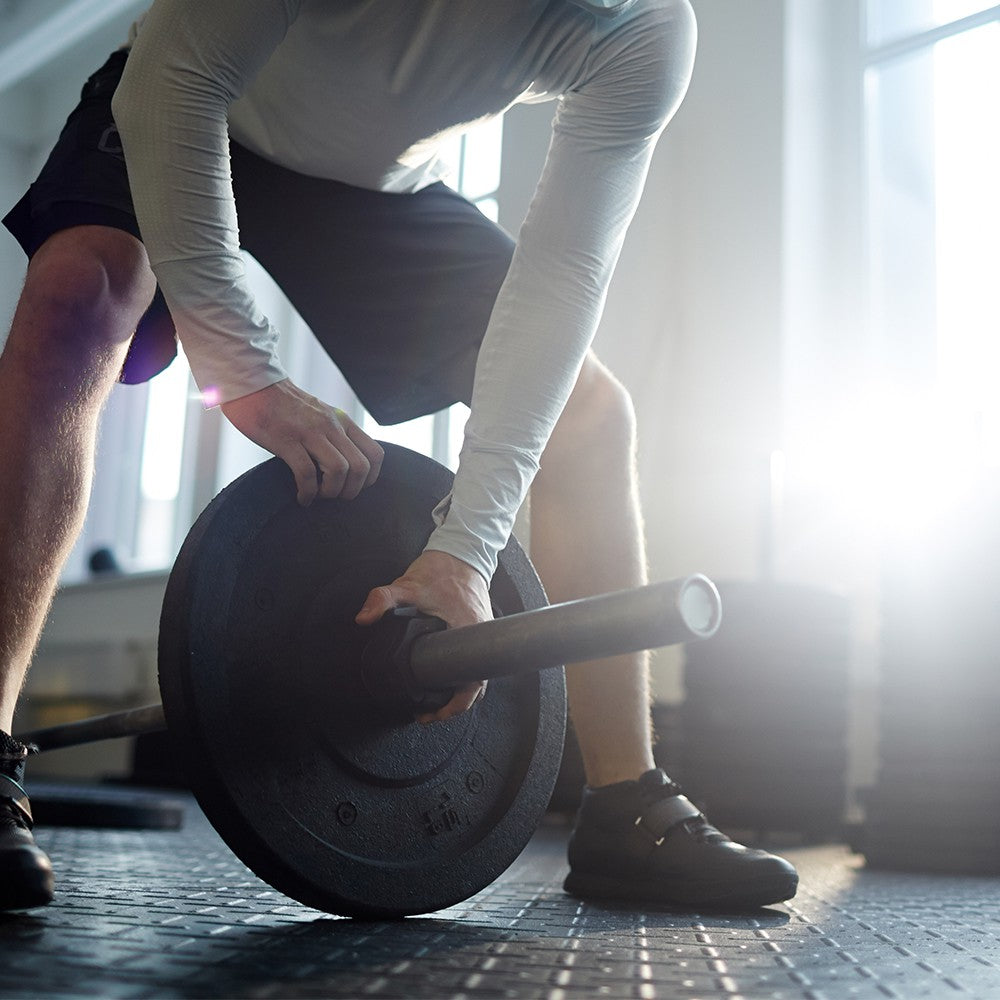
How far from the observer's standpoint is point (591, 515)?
4.33 ft

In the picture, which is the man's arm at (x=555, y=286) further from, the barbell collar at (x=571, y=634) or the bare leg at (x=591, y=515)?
the bare leg at (x=591, y=515)

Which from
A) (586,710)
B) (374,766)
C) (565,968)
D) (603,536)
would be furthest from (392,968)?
(603,536)

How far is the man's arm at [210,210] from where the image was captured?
0.96 m

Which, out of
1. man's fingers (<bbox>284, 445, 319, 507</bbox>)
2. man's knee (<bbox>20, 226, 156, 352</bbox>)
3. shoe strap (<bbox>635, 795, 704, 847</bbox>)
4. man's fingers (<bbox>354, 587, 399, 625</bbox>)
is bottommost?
shoe strap (<bbox>635, 795, 704, 847</bbox>)

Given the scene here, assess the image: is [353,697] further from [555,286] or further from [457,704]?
[555,286]

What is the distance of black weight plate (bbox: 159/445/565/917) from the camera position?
88 centimetres

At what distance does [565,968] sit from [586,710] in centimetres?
53

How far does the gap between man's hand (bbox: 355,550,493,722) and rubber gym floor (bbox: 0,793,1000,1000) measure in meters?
0.18

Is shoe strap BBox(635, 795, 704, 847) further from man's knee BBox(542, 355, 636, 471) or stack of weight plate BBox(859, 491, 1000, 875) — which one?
stack of weight plate BBox(859, 491, 1000, 875)

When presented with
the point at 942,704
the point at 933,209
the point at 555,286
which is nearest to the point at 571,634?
the point at 555,286

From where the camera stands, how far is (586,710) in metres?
1.27

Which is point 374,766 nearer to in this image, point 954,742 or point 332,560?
point 332,560

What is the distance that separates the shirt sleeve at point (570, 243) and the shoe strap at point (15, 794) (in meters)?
0.47

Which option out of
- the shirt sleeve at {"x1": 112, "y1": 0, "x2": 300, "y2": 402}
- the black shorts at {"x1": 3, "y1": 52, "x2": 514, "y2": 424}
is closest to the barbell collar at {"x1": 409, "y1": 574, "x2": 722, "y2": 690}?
the shirt sleeve at {"x1": 112, "y1": 0, "x2": 300, "y2": 402}
